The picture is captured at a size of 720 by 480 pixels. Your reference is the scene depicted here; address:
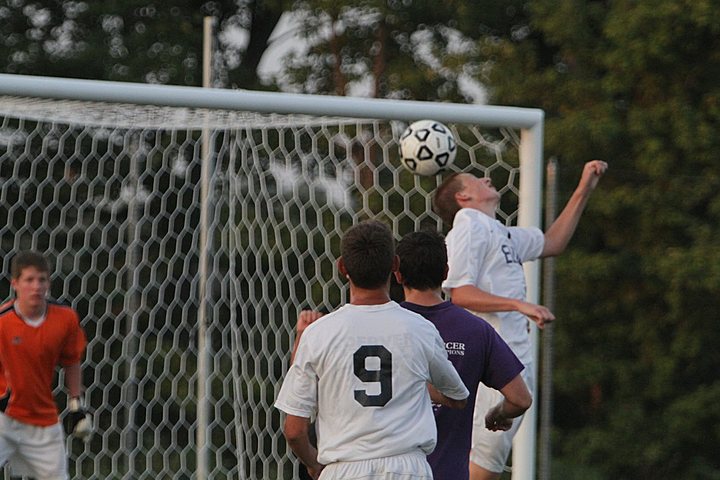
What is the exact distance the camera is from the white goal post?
7602 mm

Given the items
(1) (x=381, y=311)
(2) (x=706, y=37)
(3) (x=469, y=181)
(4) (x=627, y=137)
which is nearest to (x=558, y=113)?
(4) (x=627, y=137)

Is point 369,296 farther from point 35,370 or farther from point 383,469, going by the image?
point 35,370

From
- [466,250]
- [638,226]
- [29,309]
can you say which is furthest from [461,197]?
[638,226]

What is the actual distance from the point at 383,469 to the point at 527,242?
272 centimetres

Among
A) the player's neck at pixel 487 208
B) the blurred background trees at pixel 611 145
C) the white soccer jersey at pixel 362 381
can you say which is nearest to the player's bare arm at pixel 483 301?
the player's neck at pixel 487 208

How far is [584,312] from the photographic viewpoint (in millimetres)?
13906

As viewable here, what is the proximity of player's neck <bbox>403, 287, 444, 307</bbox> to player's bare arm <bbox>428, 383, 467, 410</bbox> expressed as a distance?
11.2 inches

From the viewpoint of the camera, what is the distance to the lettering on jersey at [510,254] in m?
6.23

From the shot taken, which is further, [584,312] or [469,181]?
[584,312]

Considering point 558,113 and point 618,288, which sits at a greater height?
point 558,113

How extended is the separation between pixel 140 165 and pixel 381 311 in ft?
28.1

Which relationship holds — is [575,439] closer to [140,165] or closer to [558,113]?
[558,113]

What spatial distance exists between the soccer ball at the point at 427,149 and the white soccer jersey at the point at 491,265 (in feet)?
1.30

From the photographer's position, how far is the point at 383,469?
13.0 ft
